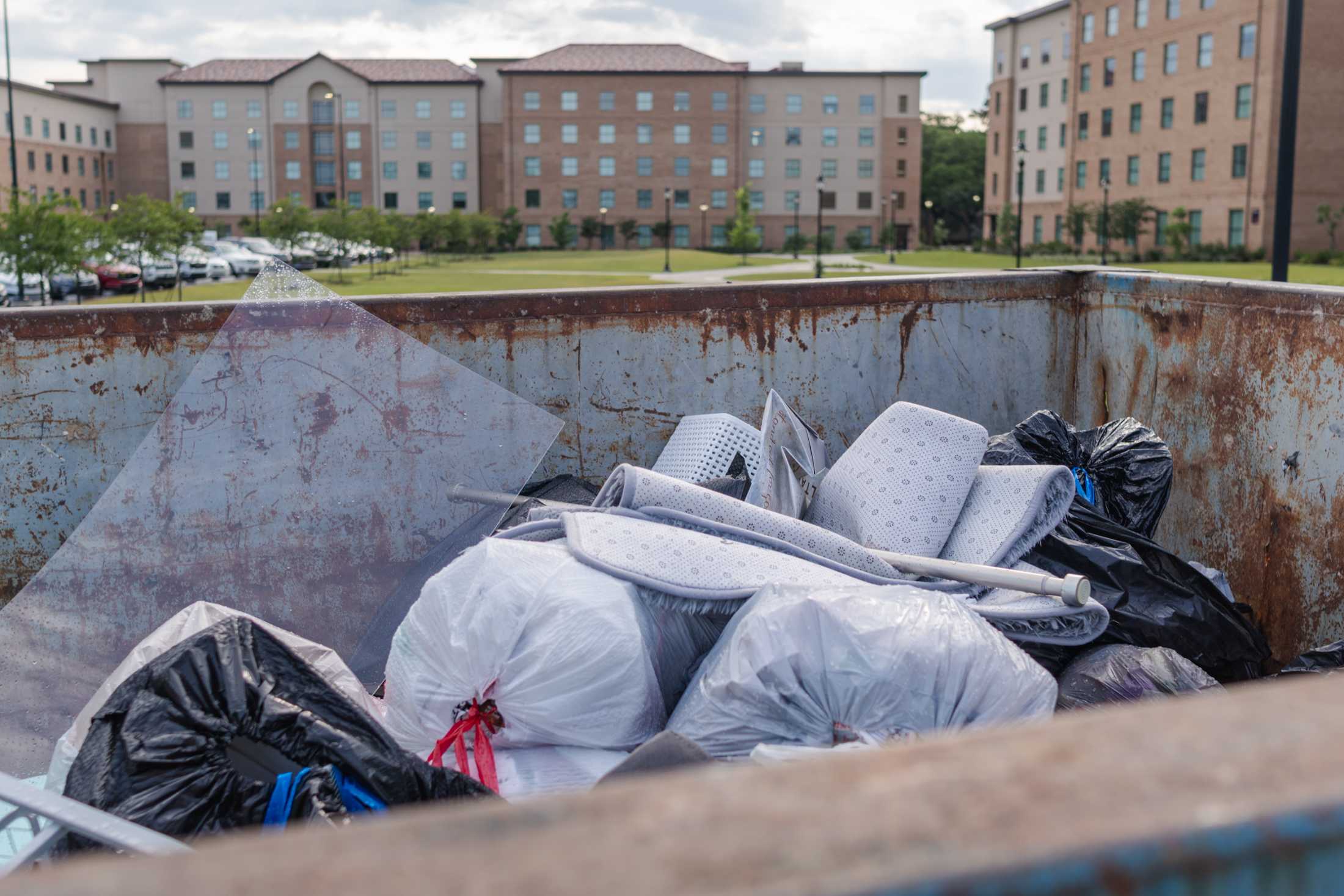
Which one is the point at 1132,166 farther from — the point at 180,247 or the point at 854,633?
the point at 854,633

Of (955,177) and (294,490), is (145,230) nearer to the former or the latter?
(294,490)

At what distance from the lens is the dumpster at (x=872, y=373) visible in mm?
3668

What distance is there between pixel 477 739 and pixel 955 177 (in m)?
108

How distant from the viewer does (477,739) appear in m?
Result: 2.77

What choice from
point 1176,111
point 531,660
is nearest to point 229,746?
point 531,660

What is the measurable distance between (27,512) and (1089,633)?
2.96m

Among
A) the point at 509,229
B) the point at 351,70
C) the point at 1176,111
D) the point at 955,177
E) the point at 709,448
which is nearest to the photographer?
the point at 709,448

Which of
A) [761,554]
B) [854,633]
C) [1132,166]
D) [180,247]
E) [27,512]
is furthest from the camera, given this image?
[1132,166]

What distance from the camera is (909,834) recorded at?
0.64 m

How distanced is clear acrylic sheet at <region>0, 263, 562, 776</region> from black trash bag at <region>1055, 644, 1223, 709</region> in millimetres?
1608

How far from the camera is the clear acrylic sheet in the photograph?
11.1 feet

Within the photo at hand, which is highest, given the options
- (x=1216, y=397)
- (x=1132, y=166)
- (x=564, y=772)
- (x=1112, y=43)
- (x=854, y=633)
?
(x=1112, y=43)

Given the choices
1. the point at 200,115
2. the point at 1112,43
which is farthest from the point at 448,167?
the point at 1112,43

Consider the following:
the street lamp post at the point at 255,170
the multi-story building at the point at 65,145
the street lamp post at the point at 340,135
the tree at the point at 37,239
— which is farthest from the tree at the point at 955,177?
the tree at the point at 37,239
